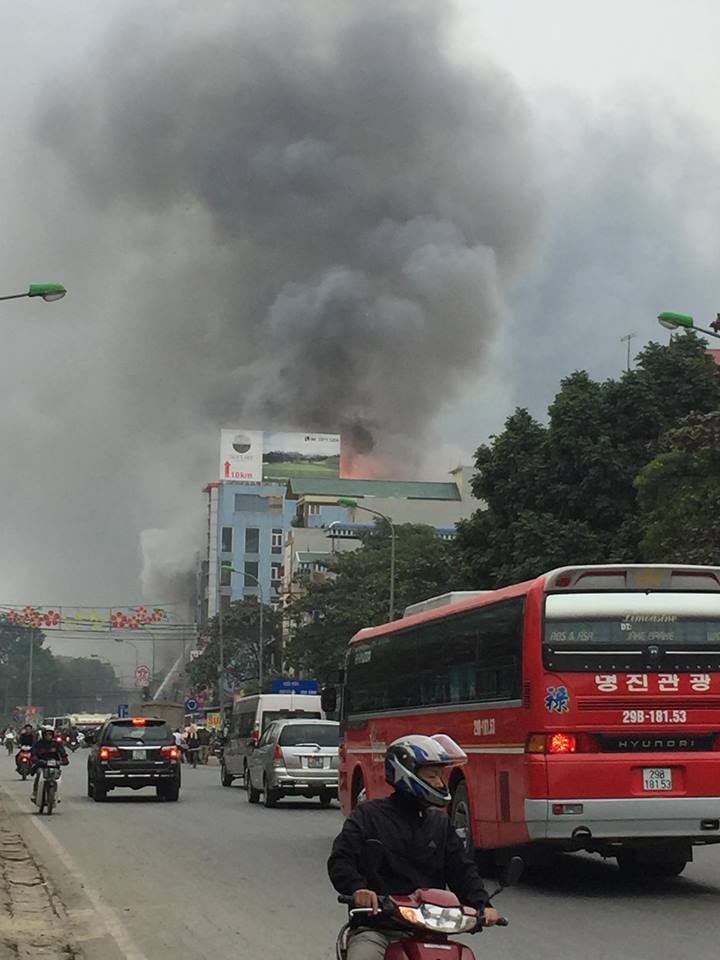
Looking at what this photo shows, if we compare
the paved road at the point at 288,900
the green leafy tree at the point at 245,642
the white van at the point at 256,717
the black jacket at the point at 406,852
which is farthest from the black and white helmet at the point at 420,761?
the green leafy tree at the point at 245,642

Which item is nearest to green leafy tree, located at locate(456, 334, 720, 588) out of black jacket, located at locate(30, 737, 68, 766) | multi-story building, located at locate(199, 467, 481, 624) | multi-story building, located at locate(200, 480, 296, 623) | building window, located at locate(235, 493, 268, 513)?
black jacket, located at locate(30, 737, 68, 766)

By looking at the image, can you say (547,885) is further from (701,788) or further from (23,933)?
(23,933)

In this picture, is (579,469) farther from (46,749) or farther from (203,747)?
(46,749)

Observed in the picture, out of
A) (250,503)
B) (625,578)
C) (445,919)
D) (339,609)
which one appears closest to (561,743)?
(625,578)

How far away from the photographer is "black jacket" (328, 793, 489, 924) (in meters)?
5.95

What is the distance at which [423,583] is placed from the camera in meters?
70.3

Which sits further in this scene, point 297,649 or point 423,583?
point 297,649

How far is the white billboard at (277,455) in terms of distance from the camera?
150875 mm

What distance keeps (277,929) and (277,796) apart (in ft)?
60.9

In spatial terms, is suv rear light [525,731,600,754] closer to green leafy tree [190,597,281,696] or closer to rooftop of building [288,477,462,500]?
green leafy tree [190,597,281,696]

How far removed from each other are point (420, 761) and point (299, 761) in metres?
25.0

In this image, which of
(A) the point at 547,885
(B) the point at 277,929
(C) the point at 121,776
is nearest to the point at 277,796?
(C) the point at 121,776

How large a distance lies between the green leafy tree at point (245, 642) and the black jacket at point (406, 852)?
10211cm

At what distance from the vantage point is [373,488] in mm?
145375
